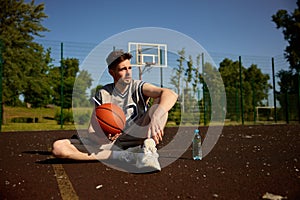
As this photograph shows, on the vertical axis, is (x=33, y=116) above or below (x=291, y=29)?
below

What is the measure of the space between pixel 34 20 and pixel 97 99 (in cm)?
1880

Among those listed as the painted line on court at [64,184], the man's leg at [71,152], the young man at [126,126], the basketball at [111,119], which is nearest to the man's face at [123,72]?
the young man at [126,126]

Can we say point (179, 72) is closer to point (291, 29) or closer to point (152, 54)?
point (152, 54)

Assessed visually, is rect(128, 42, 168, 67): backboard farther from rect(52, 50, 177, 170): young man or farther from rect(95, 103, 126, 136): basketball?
rect(95, 103, 126, 136): basketball

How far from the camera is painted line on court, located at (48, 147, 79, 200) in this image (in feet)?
7.15

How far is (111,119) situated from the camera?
3.36 m

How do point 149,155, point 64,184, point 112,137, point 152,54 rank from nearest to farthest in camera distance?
point 64,184 < point 149,155 < point 112,137 < point 152,54

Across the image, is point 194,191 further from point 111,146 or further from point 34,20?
point 34,20

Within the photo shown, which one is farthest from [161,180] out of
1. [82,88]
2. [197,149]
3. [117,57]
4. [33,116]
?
[33,116]

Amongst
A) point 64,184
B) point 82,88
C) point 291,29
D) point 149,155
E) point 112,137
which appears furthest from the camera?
point 291,29

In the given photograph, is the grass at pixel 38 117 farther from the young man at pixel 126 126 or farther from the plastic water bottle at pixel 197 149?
the young man at pixel 126 126

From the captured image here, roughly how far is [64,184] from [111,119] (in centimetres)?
98

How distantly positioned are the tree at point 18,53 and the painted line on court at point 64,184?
9.63 meters

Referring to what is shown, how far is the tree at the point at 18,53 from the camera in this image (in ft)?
45.5
